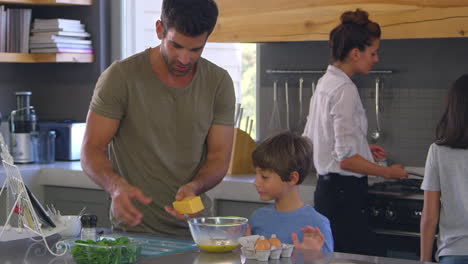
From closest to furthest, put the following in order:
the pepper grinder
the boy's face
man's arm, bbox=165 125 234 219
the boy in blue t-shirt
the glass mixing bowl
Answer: the glass mixing bowl → the pepper grinder → the boy in blue t-shirt → the boy's face → man's arm, bbox=165 125 234 219

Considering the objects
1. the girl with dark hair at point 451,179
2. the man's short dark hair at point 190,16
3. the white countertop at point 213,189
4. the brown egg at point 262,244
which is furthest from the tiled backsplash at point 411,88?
the brown egg at point 262,244

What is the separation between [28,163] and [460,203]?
2.68 metres

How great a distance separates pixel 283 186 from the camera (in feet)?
8.43

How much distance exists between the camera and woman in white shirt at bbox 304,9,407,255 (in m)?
3.29

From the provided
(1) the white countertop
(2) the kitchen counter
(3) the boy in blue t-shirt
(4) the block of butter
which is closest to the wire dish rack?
(2) the kitchen counter

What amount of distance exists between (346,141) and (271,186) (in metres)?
0.80

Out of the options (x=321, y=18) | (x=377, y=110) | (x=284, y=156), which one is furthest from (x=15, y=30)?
(x=284, y=156)

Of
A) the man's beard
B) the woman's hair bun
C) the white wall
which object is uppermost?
the white wall

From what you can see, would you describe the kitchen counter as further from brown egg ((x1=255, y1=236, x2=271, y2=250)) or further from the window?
the window

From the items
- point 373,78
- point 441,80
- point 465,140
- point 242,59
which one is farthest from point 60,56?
point 465,140

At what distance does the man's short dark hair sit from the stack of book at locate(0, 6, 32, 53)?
2.43 metres

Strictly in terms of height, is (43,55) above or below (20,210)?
above

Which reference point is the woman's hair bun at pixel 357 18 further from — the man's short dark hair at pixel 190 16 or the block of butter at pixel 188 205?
the block of butter at pixel 188 205

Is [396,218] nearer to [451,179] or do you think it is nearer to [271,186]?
[451,179]
